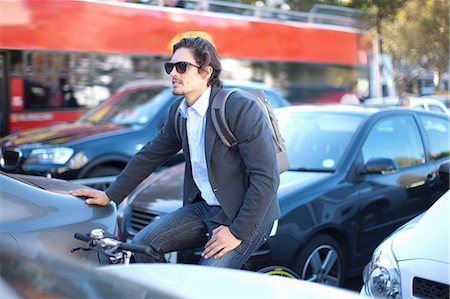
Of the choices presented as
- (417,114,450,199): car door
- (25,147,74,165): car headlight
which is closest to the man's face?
(417,114,450,199): car door

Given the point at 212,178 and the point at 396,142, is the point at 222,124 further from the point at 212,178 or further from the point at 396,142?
the point at 396,142

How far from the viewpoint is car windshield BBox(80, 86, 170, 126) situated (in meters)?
8.24

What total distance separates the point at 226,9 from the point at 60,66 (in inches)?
181

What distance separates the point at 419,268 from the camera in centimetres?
320

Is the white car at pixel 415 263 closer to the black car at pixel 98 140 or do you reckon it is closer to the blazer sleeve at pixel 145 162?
the blazer sleeve at pixel 145 162

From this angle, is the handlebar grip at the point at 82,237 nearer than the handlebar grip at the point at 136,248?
No

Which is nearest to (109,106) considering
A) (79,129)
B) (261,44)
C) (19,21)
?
(79,129)

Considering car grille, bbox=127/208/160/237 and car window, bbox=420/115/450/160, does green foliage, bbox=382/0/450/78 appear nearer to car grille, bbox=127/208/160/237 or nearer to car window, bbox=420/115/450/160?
car window, bbox=420/115/450/160

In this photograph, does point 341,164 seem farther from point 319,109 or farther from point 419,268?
point 419,268

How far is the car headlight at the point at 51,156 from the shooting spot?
7.27m

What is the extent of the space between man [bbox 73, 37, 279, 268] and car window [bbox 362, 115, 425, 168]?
95.2 inches

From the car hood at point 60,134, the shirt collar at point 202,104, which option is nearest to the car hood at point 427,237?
the shirt collar at point 202,104

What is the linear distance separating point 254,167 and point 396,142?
315 centimetres

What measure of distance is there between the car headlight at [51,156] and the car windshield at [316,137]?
274 cm
